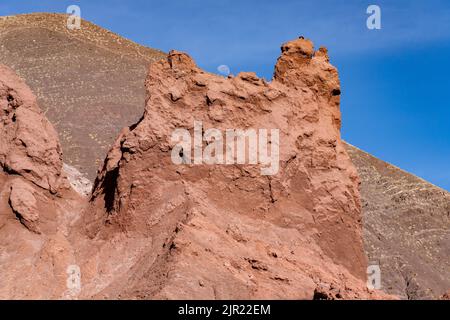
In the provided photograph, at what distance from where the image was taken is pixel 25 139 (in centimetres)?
1473

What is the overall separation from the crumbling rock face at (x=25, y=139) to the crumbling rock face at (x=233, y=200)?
1.01m

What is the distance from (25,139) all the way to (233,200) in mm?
4198

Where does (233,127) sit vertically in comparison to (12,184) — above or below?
above

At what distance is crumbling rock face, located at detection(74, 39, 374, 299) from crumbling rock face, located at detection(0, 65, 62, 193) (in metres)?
1.01

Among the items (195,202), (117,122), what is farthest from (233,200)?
(117,122)

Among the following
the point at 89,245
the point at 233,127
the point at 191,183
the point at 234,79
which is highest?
the point at 234,79

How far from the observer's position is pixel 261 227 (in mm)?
13156

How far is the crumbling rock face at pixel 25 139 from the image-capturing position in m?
14.5

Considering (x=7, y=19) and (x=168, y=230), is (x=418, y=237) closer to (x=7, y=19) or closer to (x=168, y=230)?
(x=168, y=230)

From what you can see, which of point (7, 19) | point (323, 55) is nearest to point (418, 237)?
point (323, 55)

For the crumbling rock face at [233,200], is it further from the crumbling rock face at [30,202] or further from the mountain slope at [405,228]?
the mountain slope at [405,228]

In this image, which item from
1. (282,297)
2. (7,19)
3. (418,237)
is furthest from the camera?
(7,19)

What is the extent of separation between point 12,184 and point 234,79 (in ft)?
14.5

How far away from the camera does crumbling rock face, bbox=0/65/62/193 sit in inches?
573
